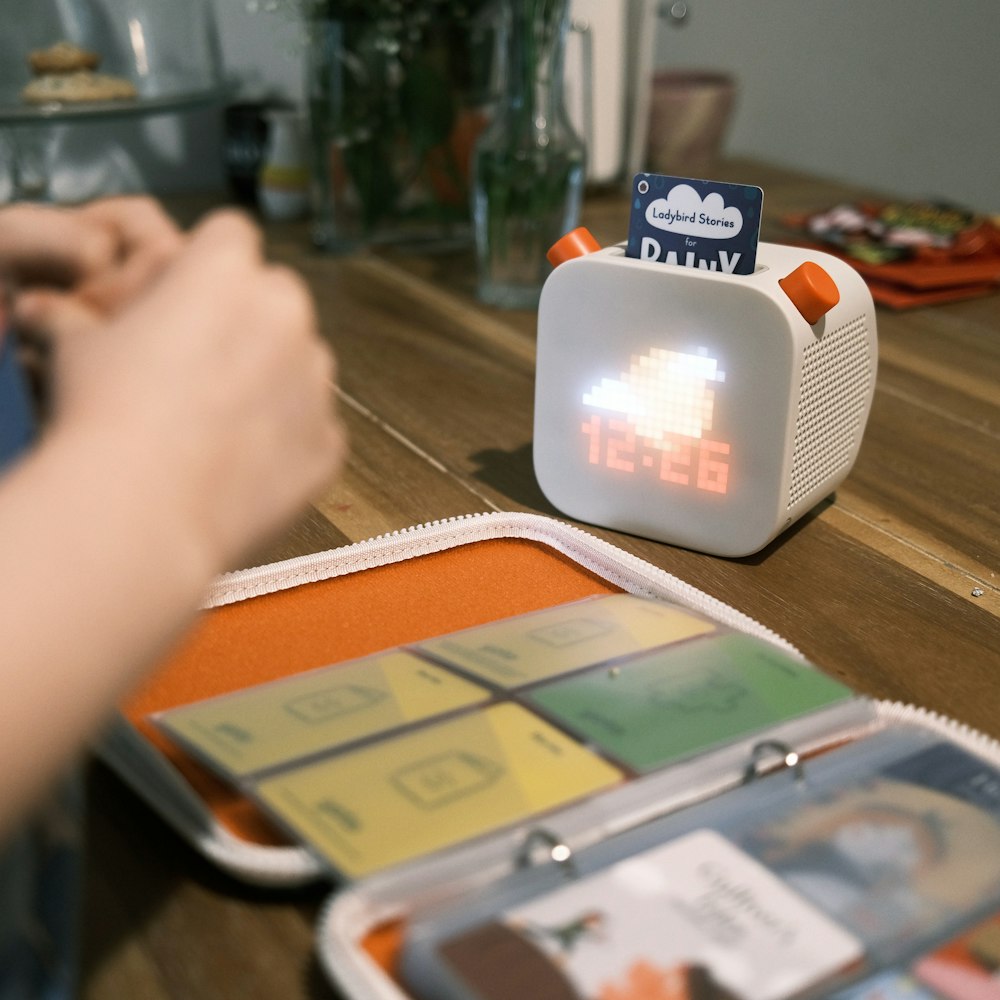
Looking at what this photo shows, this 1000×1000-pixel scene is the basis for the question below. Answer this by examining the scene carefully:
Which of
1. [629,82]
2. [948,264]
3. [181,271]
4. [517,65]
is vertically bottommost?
[948,264]

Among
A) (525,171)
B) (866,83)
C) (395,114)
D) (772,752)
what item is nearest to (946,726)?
(772,752)

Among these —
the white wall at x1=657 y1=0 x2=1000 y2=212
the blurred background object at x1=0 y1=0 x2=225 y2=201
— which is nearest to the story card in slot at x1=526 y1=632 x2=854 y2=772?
the blurred background object at x1=0 y1=0 x2=225 y2=201

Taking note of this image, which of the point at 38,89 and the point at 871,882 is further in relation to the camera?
the point at 38,89

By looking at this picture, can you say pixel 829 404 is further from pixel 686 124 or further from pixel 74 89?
pixel 686 124

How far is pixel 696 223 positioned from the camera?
2.13ft

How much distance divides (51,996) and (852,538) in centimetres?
54

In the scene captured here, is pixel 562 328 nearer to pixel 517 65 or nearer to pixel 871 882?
pixel 871 882

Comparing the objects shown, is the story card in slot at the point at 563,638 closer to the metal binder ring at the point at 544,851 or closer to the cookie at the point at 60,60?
the metal binder ring at the point at 544,851

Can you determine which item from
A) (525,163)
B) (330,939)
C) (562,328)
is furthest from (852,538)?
(525,163)

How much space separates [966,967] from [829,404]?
392 millimetres

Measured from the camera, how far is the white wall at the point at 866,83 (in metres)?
2.03

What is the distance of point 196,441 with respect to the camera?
29cm

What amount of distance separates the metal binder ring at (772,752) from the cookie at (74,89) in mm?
1094

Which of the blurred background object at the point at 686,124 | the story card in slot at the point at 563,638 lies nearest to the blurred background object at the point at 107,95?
the blurred background object at the point at 686,124
